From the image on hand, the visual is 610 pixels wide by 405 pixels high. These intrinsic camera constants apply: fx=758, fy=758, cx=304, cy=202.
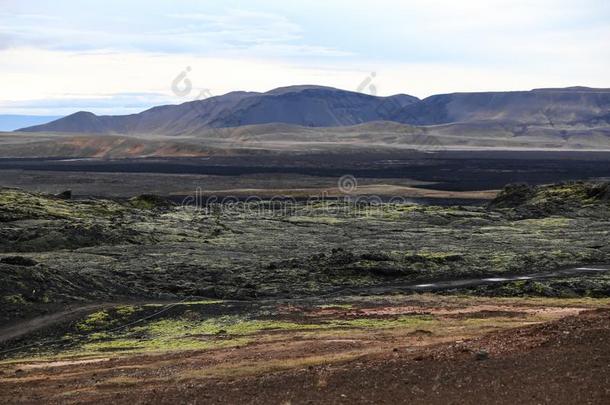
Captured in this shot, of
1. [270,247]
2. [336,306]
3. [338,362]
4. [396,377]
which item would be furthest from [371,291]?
[396,377]

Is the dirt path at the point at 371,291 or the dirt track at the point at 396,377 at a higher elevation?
the dirt track at the point at 396,377

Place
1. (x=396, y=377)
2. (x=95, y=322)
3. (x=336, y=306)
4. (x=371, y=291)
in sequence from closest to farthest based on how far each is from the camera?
(x=396, y=377) → (x=95, y=322) → (x=336, y=306) → (x=371, y=291)

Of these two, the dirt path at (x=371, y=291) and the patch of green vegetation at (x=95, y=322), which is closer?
the dirt path at (x=371, y=291)

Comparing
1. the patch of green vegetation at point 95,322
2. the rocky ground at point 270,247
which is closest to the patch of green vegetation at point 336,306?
the rocky ground at point 270,247

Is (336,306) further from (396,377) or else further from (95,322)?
(396,377)

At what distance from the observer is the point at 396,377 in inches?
995

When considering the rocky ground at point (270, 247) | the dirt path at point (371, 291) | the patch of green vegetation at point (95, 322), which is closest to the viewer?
the dirt path at point (371, 291)

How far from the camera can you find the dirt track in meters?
23.0

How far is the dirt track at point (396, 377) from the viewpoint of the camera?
23.0m

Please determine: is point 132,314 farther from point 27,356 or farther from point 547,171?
point 547,171

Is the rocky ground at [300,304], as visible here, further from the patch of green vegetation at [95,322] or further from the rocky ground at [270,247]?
the rocky ground at [270,247]

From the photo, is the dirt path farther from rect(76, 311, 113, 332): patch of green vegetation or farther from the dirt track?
the dirt track

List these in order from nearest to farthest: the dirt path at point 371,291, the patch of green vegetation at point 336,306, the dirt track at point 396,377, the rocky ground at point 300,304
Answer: the dirt track at point 396,377 → the rocky ground at point 300,304 → the dirt path at point 371,291 → the patch of green vegetation at point 336,306

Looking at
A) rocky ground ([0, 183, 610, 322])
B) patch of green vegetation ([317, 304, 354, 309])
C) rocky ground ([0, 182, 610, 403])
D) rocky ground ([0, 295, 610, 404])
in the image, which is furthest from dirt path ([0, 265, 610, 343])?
patch of green vegetation ([317, 304, 354, 309])
